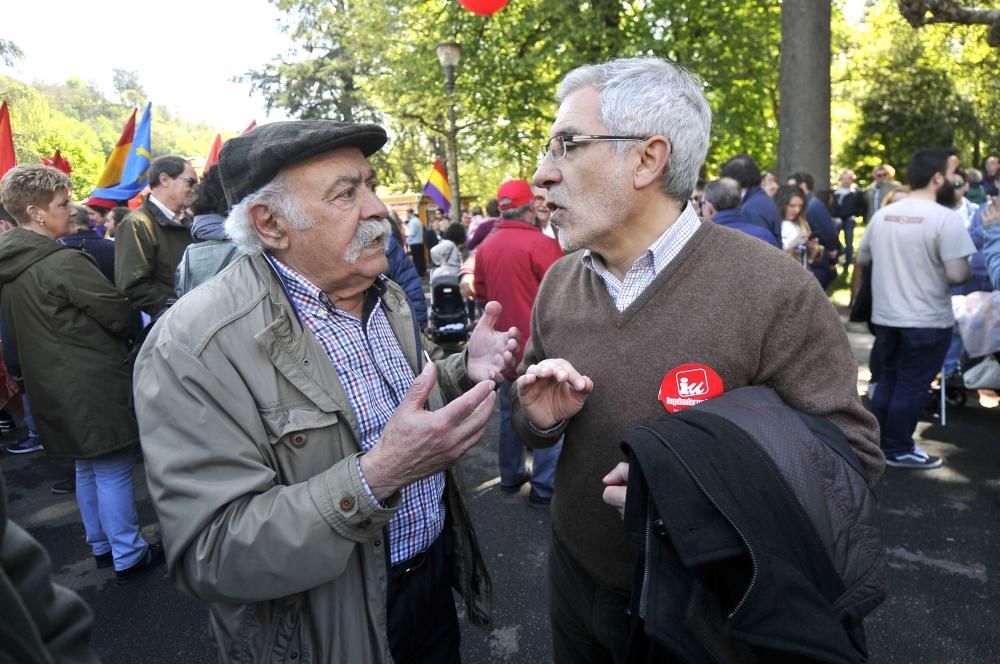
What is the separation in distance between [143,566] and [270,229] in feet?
9.38

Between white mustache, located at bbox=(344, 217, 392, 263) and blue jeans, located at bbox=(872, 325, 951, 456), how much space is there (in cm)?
401

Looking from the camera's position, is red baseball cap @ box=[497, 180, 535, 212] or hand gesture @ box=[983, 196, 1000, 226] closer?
hand gesture @ box=[983, 196, 1000, 226]

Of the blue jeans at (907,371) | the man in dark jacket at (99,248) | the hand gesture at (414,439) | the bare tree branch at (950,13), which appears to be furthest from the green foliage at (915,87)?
the hand gesture at (414,439)

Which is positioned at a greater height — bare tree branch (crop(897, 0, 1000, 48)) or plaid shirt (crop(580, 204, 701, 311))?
bare tree branch (crop(897, 0, 1000, 48))

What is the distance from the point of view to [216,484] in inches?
53.6

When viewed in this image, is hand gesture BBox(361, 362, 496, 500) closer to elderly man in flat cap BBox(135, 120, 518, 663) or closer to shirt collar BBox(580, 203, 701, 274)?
elderly man in flat cap BBox(135, 120, 518, 663)

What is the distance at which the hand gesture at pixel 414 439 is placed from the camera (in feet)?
4.51

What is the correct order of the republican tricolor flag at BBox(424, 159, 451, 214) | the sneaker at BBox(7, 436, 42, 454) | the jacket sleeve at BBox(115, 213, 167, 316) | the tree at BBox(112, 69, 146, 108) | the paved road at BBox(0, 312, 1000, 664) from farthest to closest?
the tree at BBox(112, 69, 146, 108) < the republican tricolor flag at BBox(424, 159, 451, 214) < the sneaker at BBox(7, 436, 42, 454) < the jacket sleeve at BBox(115, 213, 167, 316) < the paved road at BBox(0, 312, 1000, 664)

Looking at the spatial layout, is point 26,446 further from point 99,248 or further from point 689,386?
point 689,386

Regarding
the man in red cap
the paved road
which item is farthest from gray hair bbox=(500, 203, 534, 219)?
the paved road

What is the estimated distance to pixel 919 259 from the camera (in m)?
4.25

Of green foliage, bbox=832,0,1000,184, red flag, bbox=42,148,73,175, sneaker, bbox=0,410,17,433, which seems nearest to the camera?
sneaker, bbox=0,410,17,433

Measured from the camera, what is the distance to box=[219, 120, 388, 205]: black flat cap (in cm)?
161

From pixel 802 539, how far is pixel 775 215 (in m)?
4.76
